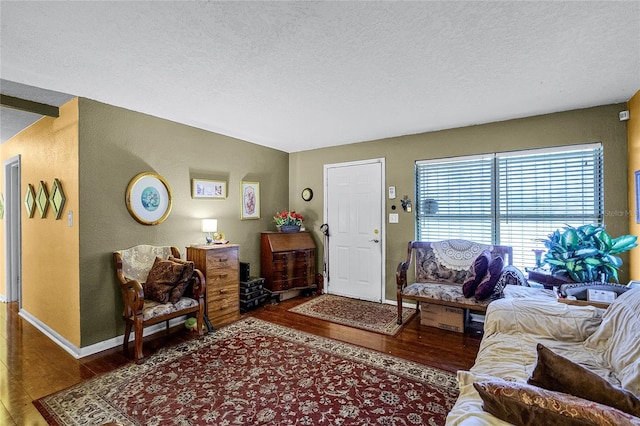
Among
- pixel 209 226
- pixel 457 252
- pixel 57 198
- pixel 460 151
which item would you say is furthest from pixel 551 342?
pixel 57 198

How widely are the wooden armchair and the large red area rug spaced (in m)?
0.34

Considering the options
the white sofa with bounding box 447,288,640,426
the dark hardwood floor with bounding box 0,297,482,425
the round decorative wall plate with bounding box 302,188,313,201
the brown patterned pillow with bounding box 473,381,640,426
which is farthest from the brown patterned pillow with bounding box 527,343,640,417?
the round decorative wall plate with bounding box 302,188,313,201

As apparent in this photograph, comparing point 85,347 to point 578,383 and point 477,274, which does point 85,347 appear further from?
point 477,274

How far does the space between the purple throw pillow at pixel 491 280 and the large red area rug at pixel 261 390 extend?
3.14ft

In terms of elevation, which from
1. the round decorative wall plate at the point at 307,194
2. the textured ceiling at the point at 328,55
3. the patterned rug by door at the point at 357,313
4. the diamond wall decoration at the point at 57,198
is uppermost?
the textured ceiling at the point at 328,55

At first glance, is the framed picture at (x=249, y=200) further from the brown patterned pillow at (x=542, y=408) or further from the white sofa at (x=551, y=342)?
the brown patterned pillow at (x=542, y=408)

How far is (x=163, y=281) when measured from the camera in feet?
9.61

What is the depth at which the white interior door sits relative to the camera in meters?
A: 4.46

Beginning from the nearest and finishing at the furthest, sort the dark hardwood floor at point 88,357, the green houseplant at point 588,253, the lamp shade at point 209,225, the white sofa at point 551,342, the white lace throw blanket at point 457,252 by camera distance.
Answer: the white sofa at point 551,342
the dark hardwood floor at point 88,357
the green houseplant at point 588,253
the white lace throw blanket at point 457,252
the lamp shade at point 209,225

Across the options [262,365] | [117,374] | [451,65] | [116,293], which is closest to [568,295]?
[451,65]

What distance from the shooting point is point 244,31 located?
5.89 feet

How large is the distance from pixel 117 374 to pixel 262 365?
1.17 m

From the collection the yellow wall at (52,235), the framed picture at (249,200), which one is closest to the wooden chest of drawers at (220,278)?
the framed picture at (249,200)

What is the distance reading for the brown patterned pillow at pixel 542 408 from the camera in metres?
0.87
